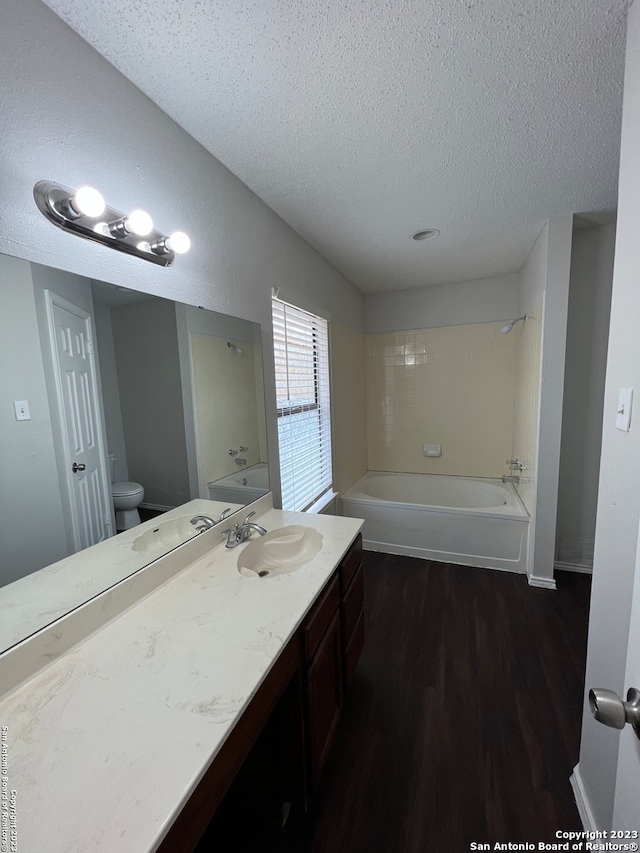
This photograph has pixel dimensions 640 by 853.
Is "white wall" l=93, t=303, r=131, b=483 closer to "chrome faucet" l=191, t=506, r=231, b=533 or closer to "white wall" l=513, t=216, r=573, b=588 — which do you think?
"chrome faucet" l=191, t=506, r=231, b=533

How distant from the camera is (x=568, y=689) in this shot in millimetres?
1637

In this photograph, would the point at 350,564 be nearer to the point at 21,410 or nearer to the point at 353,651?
the point at 353,651

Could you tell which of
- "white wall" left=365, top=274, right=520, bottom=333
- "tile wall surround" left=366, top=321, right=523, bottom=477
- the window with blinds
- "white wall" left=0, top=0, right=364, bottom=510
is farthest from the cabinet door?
"white wall" left=365, top=274, right=520, bottom=333

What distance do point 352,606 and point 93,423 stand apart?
1.26m

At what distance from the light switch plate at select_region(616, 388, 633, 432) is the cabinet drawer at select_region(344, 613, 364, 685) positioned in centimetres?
Answer: 130

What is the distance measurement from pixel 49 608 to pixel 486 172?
2.44m

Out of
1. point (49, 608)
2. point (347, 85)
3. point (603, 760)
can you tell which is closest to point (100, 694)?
point (49, 608)

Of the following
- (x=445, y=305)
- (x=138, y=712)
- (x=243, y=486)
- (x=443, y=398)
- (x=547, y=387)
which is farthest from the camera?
(x=443, y=398)

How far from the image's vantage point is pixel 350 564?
150 cm

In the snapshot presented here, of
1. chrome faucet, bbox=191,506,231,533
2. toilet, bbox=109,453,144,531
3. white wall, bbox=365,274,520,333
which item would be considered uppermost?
white wall, bbox=365,274,520,333

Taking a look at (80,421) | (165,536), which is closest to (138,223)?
(80,421)

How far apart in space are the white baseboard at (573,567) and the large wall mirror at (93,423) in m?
2.69

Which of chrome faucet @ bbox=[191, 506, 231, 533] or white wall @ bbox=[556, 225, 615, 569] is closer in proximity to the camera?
chrome faucet @ bbox=[191, 506, 231, 533]

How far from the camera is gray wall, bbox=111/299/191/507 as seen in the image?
1165mm
